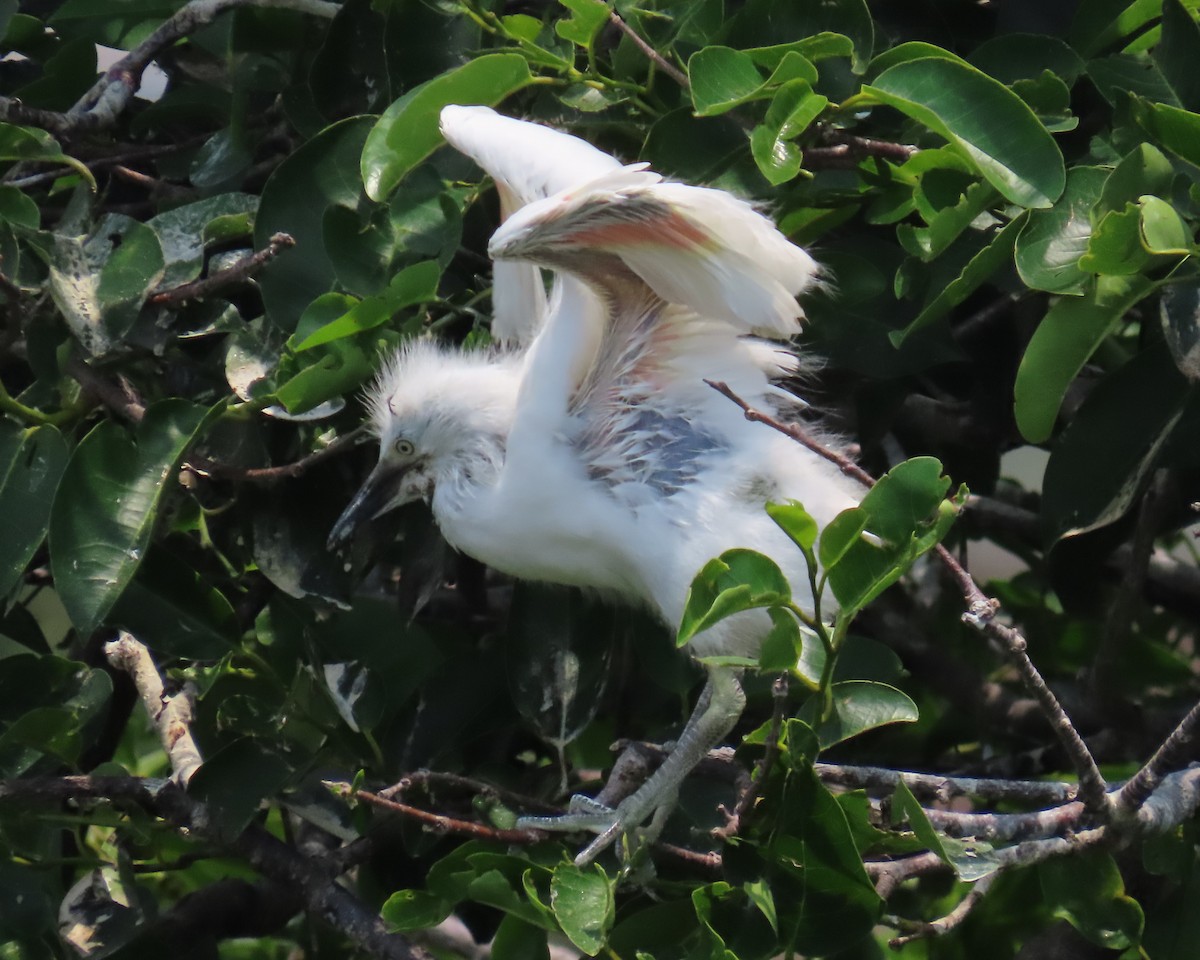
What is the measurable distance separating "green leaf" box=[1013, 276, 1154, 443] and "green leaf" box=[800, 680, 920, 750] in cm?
28

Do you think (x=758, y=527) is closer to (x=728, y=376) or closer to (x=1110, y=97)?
(x=728, y=376)

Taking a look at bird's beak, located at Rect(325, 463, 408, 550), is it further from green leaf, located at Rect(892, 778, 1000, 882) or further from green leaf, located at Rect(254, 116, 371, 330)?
green leaf, located at Rect(892, 778, 1000, 882)

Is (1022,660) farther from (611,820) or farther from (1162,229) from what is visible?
(611,820)

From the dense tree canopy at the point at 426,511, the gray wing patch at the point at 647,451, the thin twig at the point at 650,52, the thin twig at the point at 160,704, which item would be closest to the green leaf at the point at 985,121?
the dense tree canopy at the point at 426,511

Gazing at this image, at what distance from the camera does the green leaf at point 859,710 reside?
116 cm

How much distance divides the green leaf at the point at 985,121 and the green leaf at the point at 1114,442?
30 cm

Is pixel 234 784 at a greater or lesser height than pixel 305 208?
lesser

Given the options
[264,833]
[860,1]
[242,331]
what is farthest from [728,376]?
[264,833]

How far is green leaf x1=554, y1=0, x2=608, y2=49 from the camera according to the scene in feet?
4.27

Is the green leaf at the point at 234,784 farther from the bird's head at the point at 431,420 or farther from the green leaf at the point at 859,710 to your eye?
the green leaf at the point at 859,710

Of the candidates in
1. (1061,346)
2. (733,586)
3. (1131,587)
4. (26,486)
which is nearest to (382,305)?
(26,486)

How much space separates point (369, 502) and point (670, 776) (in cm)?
47

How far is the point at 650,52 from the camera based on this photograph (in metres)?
1.37

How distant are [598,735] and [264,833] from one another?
0.78 meters
